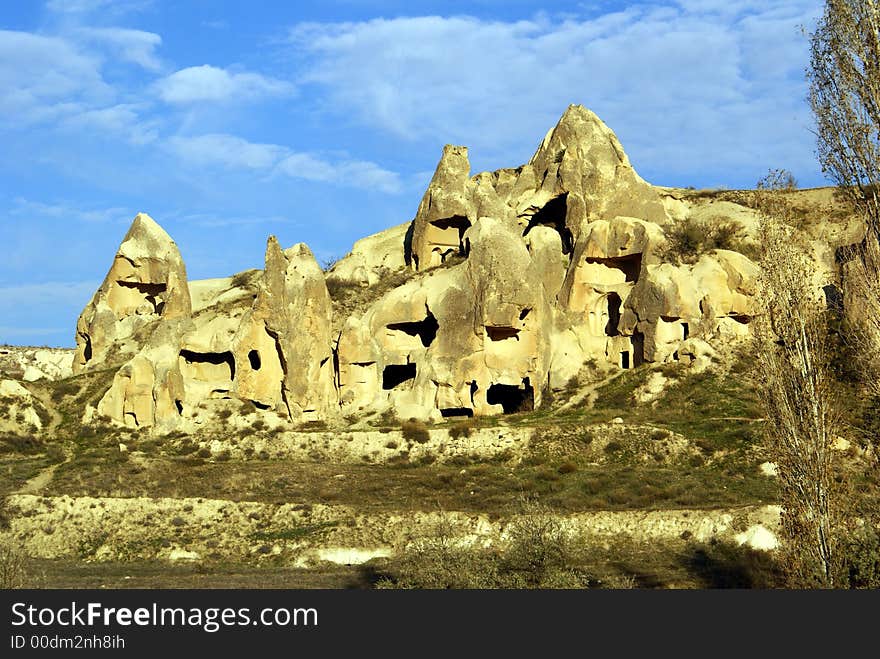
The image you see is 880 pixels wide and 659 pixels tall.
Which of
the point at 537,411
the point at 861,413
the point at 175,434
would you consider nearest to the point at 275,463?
the point at 175,434

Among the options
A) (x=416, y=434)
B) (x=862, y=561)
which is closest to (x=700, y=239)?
(x=416, y=434)

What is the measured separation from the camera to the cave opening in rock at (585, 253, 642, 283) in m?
46.9

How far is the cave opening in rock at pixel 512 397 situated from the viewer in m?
43.7

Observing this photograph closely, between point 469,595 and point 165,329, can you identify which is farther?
point 165,329

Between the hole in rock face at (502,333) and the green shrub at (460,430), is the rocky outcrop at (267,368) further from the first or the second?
the green shrub at (460,430)

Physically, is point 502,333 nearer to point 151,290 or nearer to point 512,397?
point 512,397

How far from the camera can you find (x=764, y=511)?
26266mm

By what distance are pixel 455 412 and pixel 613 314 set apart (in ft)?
28.4

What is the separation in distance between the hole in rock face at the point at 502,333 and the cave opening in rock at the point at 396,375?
3.91 metres

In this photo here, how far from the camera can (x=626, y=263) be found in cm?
4750

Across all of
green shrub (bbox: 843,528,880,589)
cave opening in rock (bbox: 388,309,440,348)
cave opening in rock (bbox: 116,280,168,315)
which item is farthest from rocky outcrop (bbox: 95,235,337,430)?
green shrub (bbox: 843,528,880,589)

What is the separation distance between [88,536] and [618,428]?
1699 centimetres

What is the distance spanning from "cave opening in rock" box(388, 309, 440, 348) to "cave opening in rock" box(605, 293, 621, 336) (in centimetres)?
744

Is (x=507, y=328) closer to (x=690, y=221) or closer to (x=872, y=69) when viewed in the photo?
(x=690, y=221)
